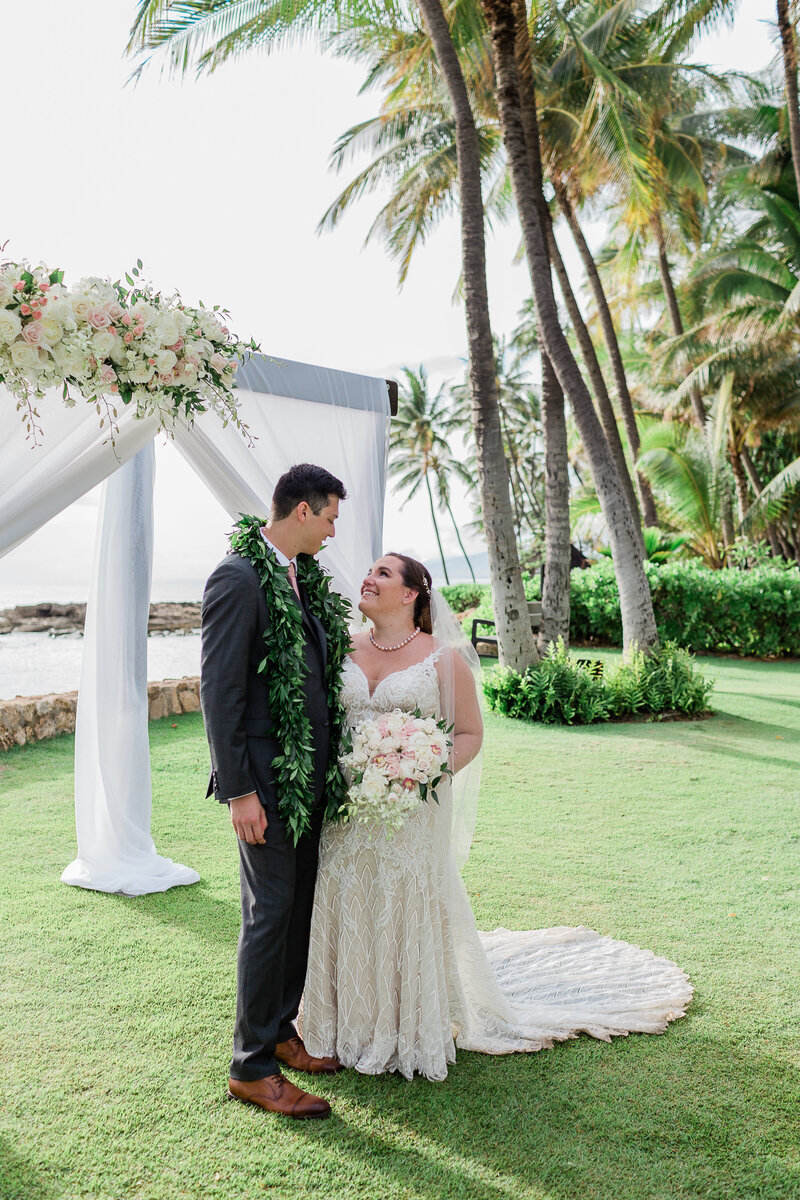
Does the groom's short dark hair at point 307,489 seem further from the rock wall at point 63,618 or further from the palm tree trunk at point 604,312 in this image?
the rock wall at point 63,618

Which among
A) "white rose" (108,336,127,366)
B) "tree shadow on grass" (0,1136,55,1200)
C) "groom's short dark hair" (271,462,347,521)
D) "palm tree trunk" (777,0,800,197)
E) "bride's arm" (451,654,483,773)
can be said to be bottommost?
"tree shadow on grass" (0,1136,55,1200)

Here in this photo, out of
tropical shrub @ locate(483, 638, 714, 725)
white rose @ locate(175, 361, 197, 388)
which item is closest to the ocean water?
tropical shrub @ locate(483, 638, 714, 725)

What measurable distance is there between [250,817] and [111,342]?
5.28 feet

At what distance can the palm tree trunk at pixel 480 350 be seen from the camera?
372 inches

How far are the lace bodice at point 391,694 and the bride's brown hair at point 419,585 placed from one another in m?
0.28

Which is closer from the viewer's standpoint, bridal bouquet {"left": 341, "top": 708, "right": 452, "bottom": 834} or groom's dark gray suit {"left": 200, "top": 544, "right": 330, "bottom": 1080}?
groom's dark gray suit {"left": 200, "top": 544, "right": 330, "bottom": 1080}

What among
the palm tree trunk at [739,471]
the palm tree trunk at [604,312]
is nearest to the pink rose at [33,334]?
the palm tree trunk at [604,312]

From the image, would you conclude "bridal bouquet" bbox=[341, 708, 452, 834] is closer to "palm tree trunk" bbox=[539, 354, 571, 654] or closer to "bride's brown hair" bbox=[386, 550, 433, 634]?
"bride's brown hair" bbox=[386, 550, 433, 634]

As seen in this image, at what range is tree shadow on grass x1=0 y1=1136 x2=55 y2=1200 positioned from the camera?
8.14 ft

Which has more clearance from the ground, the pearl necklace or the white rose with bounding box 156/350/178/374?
the white rose with bounding box 156/350/178/374

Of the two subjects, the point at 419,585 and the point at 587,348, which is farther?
the point at 587,348

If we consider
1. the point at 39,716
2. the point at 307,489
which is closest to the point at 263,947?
the point at 307,489

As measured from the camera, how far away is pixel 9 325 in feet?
8.68

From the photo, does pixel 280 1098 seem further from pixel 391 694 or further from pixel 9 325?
pixel 9 325
